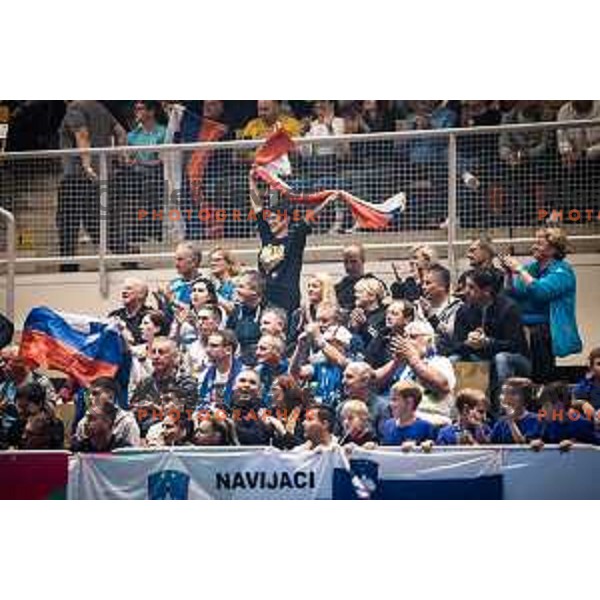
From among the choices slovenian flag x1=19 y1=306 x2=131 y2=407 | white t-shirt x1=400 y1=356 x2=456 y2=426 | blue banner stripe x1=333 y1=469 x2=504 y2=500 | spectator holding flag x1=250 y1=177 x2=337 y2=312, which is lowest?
blue banner stripe x1=333 y1=469 x2=504 y2=500

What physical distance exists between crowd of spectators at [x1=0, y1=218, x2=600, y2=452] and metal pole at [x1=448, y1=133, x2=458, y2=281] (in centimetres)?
8

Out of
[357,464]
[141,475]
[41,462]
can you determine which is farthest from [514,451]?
[41,462]

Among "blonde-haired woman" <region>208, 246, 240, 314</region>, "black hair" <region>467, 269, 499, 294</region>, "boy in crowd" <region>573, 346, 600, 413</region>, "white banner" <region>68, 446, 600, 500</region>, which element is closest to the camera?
"white banner" <region>68, 446, 600, 500</region>

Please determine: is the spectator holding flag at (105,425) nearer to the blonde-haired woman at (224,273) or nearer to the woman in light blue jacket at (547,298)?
the blonde-haired woman at (224,273)

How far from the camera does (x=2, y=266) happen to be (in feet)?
29.8

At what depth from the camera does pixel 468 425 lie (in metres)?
8.61

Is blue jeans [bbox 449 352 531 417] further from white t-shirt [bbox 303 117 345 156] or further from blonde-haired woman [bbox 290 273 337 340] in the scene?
white t-shirt [bbox 303 117 345 156]

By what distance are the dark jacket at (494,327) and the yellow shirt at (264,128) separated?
146 centimetres

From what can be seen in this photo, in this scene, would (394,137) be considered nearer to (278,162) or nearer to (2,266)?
(278,162)

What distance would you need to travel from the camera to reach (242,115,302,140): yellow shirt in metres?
8.88

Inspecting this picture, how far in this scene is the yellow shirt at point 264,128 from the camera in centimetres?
888

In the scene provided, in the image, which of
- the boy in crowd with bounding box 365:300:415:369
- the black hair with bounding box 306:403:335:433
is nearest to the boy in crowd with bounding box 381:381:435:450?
the boy in crowd with bounding box 365:300:415:369

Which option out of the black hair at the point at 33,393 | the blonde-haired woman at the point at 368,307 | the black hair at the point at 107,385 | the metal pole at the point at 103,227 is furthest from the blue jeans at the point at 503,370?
the black hair at the point at 33,393

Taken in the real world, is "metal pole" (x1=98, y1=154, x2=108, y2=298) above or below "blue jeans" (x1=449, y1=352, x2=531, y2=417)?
above
